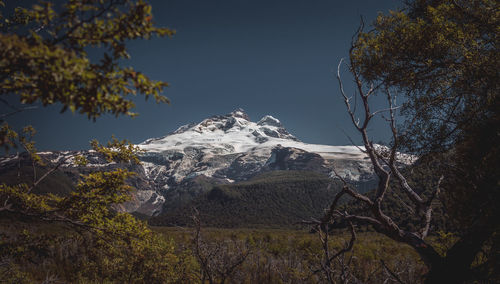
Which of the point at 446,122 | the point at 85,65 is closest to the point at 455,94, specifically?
the point at 446,122

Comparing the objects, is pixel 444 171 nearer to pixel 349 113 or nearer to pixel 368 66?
pixel 349 113

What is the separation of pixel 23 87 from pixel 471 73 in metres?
7.64

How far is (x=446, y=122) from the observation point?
5715 mm

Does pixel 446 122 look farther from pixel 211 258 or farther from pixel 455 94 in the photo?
pixel 211 258

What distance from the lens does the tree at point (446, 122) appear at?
13.0 feet

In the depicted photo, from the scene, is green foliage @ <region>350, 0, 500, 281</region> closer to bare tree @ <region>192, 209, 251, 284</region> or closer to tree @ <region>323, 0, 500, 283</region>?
tree @ <region>323, 0, 500, 283</region>

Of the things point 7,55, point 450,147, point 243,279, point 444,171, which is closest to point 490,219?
point 444,171

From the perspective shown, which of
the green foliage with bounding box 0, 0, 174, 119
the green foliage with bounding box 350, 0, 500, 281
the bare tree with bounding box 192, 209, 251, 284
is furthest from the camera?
the bare tree with bounding box 192, 209, 251, 284

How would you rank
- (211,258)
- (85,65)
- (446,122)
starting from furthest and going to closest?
(211,258), (446,122), (85,65)

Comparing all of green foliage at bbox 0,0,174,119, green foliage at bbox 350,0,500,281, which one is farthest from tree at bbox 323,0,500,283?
green foliage at bbox 0,0,174,119

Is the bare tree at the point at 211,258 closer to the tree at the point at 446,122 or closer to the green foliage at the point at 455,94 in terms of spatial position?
the tree at the point at 446,122

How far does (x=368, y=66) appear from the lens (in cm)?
677

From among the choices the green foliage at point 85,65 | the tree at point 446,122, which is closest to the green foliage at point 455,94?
the tree at point 446,122

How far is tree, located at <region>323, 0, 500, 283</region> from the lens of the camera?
3963 mm
